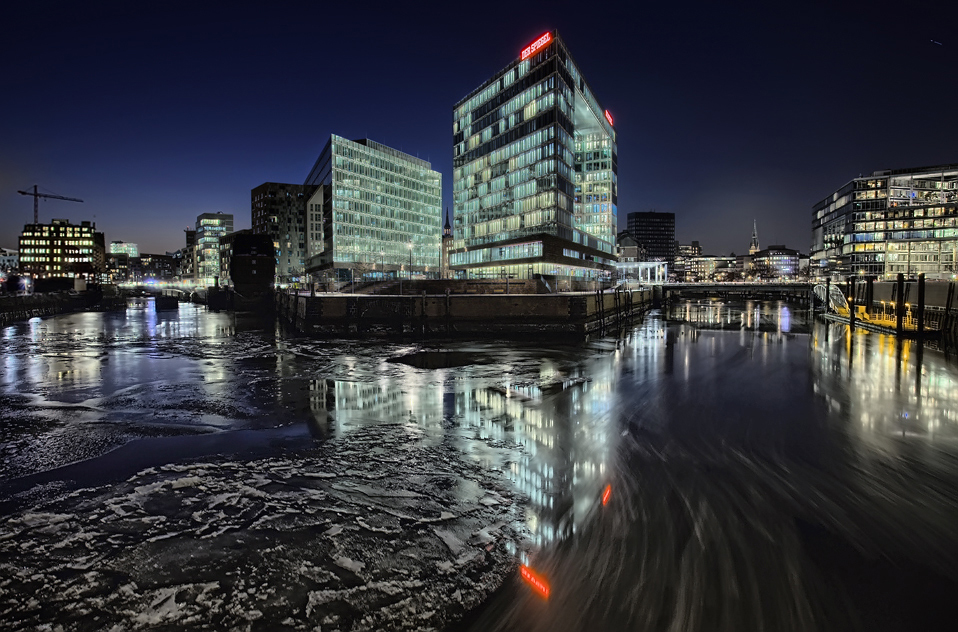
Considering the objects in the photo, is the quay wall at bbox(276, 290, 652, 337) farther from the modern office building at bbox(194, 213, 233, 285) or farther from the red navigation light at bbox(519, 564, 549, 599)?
the modern office building at bbox(194, 213, 233, 285)

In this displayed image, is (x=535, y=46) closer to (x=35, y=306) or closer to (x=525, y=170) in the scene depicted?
(x=525, y=170)

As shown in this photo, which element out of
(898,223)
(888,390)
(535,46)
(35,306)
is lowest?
(888,390)

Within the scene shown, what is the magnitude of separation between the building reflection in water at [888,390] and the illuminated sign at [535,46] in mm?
69789

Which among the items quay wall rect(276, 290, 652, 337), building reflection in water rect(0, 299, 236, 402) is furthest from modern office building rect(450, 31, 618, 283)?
building reflection in water rect(0, 299, 236, 402)

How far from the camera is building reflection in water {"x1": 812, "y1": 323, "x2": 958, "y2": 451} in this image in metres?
12.1

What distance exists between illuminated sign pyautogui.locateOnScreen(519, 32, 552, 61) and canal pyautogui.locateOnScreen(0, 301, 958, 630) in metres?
78.6

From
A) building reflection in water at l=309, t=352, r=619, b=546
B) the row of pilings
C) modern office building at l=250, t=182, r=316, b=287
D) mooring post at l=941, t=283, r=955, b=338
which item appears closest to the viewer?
building reflection in water at l=309, t=352, r=619, b=546

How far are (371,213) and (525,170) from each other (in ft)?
133

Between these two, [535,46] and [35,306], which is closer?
[35,306]

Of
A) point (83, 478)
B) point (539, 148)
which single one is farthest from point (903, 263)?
point (83, 478)

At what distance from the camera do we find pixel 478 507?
7496 millimetres

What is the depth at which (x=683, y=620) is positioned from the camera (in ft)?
16.5

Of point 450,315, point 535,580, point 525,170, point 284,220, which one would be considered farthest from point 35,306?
point 284,220

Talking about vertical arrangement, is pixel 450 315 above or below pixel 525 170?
below
